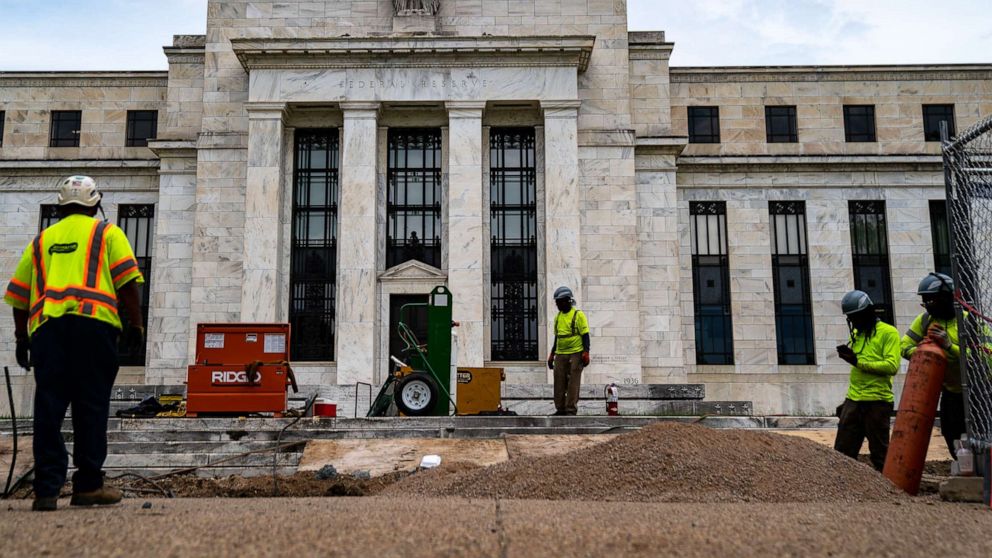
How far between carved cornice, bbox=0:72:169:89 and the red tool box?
1580cm

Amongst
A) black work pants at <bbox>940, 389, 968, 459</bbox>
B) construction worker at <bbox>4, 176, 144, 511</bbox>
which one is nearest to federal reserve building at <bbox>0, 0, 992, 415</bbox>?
black work pants at <bbox>940, 389, 968, 459</bbox>

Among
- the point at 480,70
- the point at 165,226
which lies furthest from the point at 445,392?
the point at 165,226

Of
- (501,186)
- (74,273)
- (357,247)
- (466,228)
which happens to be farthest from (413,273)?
(74,273)

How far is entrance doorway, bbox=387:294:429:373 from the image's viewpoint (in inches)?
928

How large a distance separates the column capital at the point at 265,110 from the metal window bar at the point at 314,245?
114cm

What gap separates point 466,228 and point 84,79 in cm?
1438

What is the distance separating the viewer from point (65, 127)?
28.1 m

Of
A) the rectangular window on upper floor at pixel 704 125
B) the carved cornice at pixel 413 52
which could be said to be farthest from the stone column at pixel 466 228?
the rectangular window on upper floor at pixel 704 125

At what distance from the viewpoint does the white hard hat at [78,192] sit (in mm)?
6238

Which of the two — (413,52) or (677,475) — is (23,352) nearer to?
(677,475)

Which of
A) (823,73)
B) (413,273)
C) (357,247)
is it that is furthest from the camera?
(823,73)

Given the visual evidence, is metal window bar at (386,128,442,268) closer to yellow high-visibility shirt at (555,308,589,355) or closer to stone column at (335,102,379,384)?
stone column at (335,102,379,384)

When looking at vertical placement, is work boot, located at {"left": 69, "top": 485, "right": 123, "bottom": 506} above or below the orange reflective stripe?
below

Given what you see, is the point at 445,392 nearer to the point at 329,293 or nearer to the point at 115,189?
the point at 329,293
